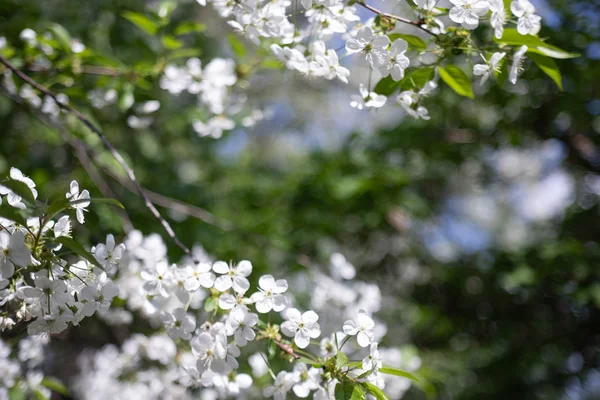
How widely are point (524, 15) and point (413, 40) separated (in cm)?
24

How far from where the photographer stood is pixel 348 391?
0.94 metres

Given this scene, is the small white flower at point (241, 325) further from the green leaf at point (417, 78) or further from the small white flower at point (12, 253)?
the green leaf at point (417, 78)

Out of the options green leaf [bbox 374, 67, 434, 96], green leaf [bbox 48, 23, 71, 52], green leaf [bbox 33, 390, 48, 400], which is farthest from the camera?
green leaf [bbox 48, 23, 71, 52]

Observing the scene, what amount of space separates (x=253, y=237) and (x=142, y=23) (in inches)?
44.1

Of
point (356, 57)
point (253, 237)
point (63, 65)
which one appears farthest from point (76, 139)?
point (356, 57)

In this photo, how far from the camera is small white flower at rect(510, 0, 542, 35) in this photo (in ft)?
3.24

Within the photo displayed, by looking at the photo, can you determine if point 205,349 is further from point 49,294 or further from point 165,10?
point 165,10

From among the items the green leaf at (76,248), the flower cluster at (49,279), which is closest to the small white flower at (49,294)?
the flower cluster at (49,279)

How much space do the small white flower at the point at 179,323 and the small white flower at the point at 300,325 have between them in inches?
8.8

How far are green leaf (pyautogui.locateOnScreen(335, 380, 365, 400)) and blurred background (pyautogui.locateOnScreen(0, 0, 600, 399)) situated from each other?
0.89 m

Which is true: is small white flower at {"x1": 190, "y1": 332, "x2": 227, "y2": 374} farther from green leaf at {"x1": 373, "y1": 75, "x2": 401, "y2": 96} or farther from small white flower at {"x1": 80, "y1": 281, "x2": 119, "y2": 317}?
green leaf at {"x1": 373, "y1": 75, "x2": 401, "y2": 96}

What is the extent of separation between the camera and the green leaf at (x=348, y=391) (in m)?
0.92

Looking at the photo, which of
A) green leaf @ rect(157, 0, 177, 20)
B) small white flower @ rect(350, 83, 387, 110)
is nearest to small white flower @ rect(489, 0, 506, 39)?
A: small white flower @ rect(350, 83, 387, 110)

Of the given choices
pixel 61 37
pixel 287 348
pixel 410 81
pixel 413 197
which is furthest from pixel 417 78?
pixel 413 197
